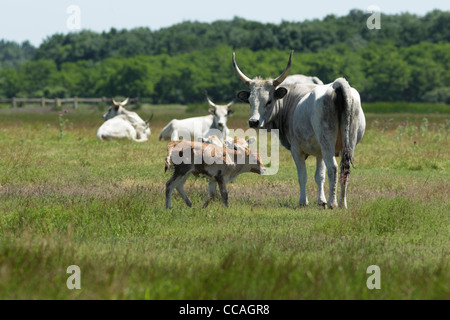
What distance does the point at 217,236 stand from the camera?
8.14m

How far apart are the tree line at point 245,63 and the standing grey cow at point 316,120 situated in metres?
88.2

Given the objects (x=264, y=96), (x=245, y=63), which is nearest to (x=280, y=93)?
(x=264, y=96)

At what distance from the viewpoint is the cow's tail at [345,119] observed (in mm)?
10227

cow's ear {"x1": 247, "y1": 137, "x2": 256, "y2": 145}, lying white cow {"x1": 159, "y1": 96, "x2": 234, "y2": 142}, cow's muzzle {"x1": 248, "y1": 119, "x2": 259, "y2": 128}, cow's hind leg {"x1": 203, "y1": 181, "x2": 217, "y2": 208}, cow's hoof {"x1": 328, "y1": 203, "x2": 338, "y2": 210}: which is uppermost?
cow's muzzle {"x1": 248, "y1": 119, "x2": 259, "y2": 128}

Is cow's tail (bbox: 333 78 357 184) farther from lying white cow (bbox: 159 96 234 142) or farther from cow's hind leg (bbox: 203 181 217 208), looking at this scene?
lying white cow (bbox: 159 96 234 142)

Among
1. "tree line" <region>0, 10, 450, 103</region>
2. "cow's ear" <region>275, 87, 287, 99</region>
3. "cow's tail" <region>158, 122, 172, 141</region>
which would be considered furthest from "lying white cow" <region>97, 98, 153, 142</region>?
"tree line" <region>0, 10, 450, 103</region>

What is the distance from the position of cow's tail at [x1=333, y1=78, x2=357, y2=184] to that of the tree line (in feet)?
293

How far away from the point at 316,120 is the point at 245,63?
10927 cm

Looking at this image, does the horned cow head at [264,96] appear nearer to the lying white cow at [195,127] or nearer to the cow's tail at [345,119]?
the cow's tail at [345,119]

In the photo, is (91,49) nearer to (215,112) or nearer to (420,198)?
(215,112)

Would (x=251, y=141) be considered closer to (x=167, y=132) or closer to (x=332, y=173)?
(x=332, y=173)

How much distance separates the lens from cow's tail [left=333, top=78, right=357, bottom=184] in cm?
1023

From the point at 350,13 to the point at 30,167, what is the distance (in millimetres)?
154184
